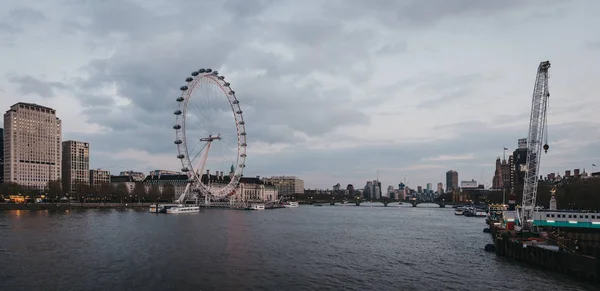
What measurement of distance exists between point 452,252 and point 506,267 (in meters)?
10.7

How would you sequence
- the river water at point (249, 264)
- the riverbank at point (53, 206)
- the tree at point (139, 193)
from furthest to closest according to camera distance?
the tree at point (139, 193) → the riverbank at point (53, 206) → the river water at point (249, 264)

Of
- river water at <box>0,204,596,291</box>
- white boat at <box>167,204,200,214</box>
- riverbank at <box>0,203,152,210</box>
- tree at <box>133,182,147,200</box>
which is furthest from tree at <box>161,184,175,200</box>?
river water at <box>0,204,596,291</box>

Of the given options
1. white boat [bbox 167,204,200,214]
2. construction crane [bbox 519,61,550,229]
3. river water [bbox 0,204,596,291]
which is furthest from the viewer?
white boat [bbox 167,204,200,214]

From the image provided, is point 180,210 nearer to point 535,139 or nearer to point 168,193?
point 168,193

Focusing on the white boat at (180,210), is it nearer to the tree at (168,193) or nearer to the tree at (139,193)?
the tree at (139,193)

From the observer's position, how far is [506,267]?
43.5m

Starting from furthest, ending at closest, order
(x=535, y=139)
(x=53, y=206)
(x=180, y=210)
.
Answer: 1. (x=53, y=206)
2. (x=180, y=210)
3. (x=535, y=139)

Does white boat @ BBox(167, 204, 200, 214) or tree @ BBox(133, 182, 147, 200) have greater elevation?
tree @ BBox(133, 182, 147, 200)

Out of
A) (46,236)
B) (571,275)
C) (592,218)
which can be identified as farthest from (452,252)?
(46,236)

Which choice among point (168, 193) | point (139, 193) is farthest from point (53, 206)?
point (168, 193)

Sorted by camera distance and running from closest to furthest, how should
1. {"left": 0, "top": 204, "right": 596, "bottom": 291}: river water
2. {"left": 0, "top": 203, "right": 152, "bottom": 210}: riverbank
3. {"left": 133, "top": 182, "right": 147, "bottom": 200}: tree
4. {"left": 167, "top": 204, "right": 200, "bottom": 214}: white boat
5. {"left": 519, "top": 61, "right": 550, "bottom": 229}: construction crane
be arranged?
{"left": 0, "top": 204, "right": 596, "bottom": 291}: river water < {"left": 519, "top": 61, "right": 550, "bottom": 229}: construction crane < {"left": 167, "top": 204, "right": 200, "bottom": 214}: white boat < {"left": 0, "top": 203, "right": 152, "bottom": 210}: riverbank < {"left": 133, "top": 182, "right": 147, "bottom": 200}: tree

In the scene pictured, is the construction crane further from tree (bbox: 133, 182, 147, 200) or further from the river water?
tree (bbox: 133, 182, 147, 200)

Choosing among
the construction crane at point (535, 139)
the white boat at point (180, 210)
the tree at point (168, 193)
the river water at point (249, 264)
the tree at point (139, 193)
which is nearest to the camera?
the river water at point (249, 264)

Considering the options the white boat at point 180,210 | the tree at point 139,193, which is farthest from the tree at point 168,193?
the white boat at point 180,210
